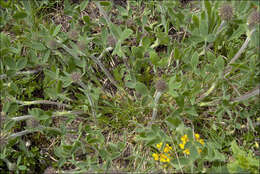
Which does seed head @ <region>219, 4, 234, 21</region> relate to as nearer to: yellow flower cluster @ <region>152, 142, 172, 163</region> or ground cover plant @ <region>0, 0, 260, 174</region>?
ground cover plant @ <region>0, 0, 260, 174</region>

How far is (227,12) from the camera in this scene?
1897 mm

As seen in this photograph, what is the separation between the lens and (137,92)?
7.78 feet

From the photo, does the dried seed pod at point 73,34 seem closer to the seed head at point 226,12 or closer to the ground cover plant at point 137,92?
the ground cover plant at point 137,92

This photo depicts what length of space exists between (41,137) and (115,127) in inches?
30.7

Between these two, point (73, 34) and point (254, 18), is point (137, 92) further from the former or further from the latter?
point (254, 18)

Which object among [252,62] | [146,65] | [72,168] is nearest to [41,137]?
[72,168]

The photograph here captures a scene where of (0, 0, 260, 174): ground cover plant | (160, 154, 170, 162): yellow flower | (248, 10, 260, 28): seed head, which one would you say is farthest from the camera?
(160, 154, 170, 162): yellow flower

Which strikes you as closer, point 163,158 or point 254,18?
point 254,18

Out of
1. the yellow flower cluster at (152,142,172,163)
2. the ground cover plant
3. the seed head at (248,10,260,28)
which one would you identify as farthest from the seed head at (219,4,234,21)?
the yellow flower cluster at (152,142,172,163)

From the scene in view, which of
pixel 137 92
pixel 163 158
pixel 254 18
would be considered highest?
pixel 254 18

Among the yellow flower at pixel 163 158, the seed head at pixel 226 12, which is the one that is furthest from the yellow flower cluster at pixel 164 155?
the seed head at pixel 226 12

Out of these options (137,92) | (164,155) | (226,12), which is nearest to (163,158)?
(164,155)

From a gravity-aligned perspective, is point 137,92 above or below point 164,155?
above

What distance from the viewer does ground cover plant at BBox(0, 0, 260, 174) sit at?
2027mm
